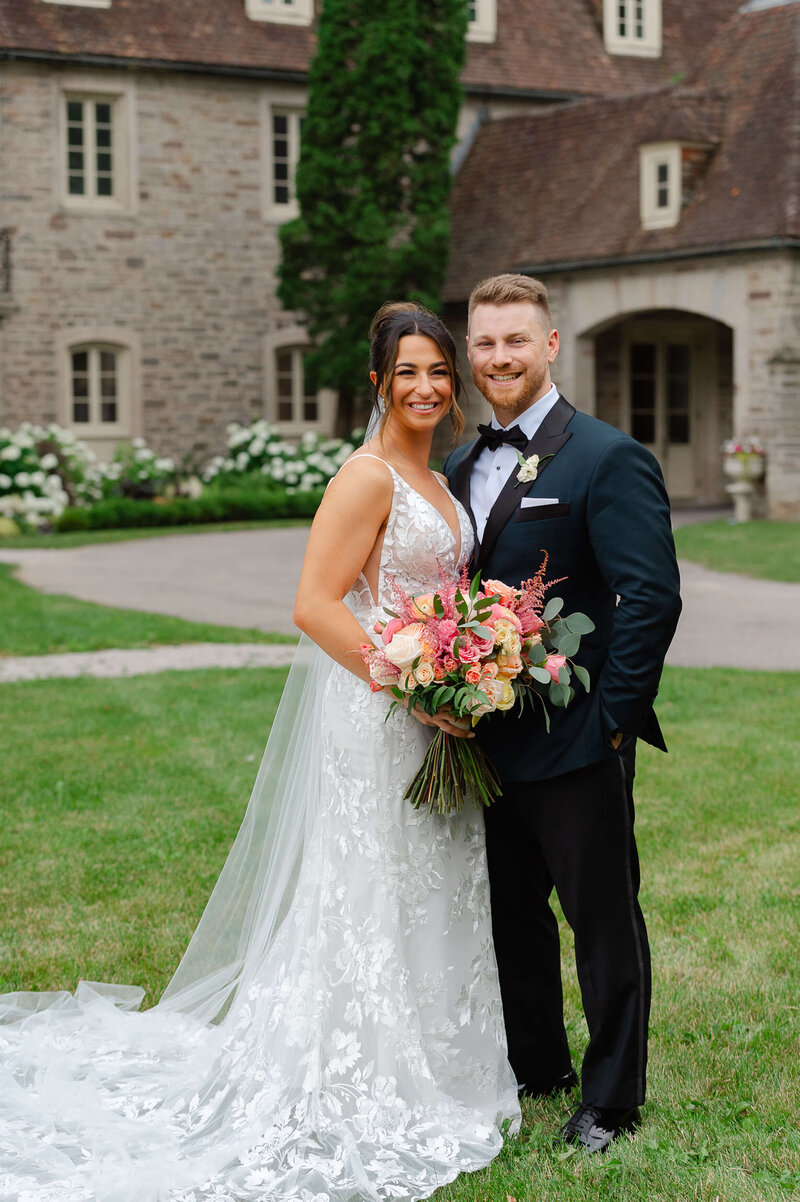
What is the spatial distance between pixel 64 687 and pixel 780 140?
13.4 m

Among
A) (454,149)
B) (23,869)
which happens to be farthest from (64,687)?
(454,149)

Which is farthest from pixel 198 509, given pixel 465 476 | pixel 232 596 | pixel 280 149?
pixel 465 476

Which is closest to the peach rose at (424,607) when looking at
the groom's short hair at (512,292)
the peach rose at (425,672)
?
the peach rose at (425,672)

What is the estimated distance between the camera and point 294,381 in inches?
914

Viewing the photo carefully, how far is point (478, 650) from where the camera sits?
3143 millimetres

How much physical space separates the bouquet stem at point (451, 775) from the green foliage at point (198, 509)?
1618 centimetres

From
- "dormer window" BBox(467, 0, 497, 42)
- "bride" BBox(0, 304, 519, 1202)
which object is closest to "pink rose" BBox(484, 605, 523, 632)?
"bride" BBox(0, 304, 519, 1202)

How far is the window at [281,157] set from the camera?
22.3 metres

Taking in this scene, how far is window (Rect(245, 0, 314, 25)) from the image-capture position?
2203 cm

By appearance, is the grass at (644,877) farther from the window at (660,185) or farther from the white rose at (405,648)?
the window at (660,185)

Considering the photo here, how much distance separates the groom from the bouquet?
0.30 feet

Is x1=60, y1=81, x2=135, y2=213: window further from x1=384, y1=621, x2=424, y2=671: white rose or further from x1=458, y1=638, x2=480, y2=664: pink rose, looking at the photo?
x1=458, y1=638, x2=480, y2=664: pink rose

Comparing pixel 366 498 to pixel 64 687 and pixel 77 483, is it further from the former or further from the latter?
pixel 77 483

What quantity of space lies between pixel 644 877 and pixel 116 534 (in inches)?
540
